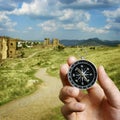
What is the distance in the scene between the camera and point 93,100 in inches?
168

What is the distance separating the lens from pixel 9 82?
37.2m

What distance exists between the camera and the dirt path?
25641mm

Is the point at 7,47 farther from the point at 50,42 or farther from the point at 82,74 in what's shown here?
the point at 82,74

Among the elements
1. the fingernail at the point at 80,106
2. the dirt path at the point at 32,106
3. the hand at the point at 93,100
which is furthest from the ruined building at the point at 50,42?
the fingernail at the point at 80,106

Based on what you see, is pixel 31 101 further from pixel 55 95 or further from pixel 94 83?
pixel 94 83

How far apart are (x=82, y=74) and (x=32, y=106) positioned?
78.9 feet

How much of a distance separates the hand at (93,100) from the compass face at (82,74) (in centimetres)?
6

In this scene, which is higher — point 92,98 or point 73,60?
point 73,60

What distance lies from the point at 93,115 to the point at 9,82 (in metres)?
33.5

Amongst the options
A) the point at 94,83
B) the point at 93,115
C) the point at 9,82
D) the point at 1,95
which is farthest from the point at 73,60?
the point at 9,82

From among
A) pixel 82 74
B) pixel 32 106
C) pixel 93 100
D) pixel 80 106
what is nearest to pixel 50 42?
pixel 32 106

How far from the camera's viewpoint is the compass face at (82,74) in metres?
4.14

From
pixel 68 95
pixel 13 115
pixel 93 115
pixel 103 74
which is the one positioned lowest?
pixel 13 115

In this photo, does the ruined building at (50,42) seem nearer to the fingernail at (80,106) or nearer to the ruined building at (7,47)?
the ruined building at (7,47)
